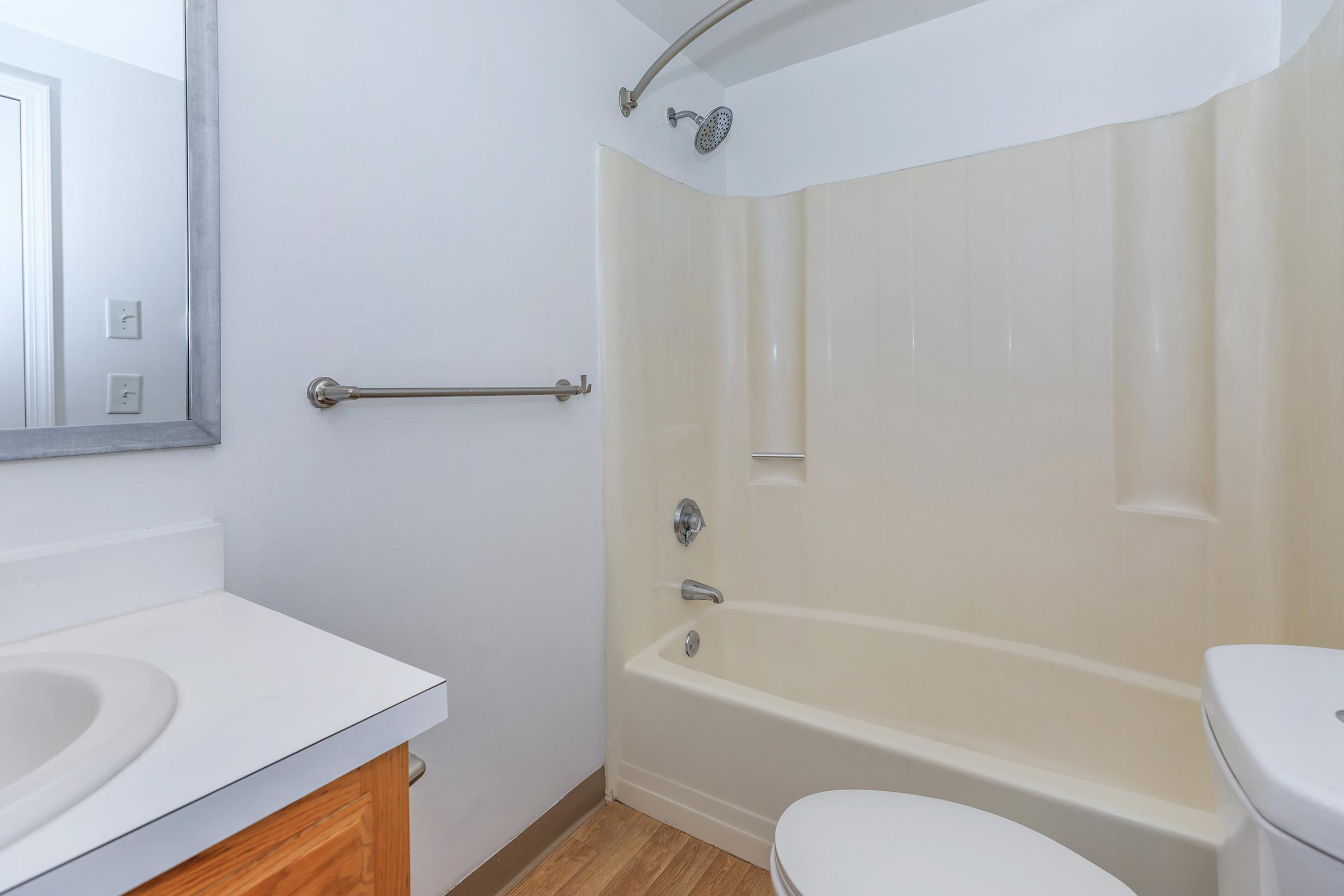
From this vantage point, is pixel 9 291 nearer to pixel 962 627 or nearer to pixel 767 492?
Answer: pixel 767 492

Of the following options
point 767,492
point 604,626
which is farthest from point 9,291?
point 767,492

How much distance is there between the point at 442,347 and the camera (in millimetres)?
1295

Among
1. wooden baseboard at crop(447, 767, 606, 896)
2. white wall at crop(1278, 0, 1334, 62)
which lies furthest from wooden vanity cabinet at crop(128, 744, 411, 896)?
white wall at crop(1278, 0, 1334, 62)

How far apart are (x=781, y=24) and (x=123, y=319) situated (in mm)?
1807

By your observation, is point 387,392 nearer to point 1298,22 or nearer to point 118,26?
point 118,26

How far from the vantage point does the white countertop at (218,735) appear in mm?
404

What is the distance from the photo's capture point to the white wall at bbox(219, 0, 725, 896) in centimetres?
102

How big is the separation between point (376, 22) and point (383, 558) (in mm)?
980

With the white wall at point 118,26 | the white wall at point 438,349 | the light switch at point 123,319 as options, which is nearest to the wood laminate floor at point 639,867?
the white wall at point 438,349

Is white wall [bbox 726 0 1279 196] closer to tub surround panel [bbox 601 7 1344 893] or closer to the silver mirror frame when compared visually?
tub surround panel [bbox 601 7 1344 893]

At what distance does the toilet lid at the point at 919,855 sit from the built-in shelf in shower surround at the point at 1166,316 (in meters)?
1.08

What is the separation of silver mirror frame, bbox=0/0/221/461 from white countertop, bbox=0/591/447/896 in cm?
28

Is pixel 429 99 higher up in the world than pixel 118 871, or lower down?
higher up

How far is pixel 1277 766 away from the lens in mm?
594
